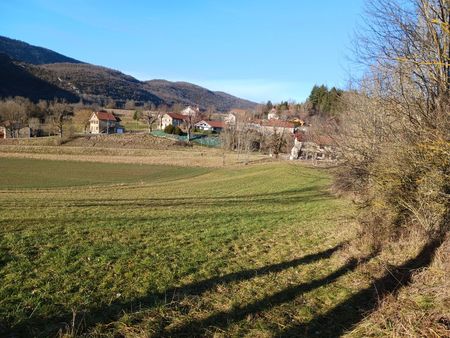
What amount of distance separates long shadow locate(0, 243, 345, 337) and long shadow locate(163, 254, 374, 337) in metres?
0.81

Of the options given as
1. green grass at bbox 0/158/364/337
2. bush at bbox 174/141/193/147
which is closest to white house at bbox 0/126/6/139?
bush at bbox 174/141/193/147

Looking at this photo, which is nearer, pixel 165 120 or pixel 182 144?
pixel 182 144

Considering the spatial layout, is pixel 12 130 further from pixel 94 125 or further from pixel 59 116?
pixel 94 125

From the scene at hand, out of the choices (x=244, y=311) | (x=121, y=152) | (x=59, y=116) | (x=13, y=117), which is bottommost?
(x=121, y=152)

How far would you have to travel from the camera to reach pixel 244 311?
5.58 m

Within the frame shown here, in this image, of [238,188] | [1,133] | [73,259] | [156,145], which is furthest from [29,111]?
[73,259]

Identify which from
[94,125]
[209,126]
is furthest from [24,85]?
[209,126]

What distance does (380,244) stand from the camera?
8.61m

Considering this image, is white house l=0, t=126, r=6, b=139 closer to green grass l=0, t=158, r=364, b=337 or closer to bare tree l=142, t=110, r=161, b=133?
bare tree l=142, t=110, r=161, b=133

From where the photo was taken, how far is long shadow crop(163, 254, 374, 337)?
4891 millimetres

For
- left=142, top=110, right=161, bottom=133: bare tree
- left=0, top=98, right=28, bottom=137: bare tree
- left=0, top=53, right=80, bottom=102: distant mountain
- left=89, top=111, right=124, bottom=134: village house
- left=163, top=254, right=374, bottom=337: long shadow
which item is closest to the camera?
left=163, top=254, right=374, bottom=337: long shadow

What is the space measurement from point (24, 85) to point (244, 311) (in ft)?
652

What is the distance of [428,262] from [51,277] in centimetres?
695

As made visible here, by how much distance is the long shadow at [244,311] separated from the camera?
4891 millimetres
